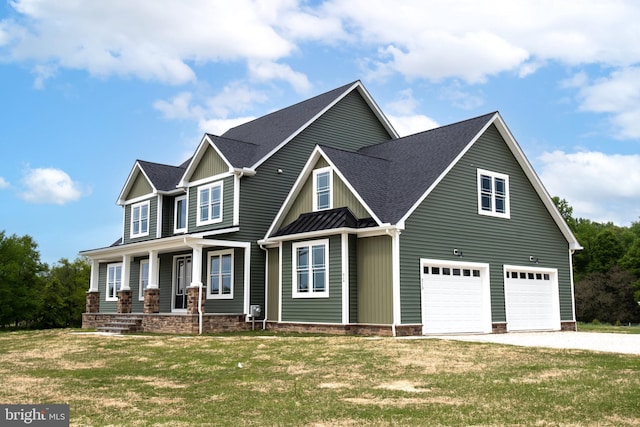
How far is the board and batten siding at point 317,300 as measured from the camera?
2056 centimetres

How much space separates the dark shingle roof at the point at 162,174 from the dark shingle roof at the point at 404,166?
10034mm

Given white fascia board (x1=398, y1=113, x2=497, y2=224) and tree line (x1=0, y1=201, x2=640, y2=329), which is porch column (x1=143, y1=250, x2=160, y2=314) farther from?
tree line (x1=0, y1=201, x2=640, y2=329)

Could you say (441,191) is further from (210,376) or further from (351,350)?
(210,376)

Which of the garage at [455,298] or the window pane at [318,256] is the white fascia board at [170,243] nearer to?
the window pane at [318,256]

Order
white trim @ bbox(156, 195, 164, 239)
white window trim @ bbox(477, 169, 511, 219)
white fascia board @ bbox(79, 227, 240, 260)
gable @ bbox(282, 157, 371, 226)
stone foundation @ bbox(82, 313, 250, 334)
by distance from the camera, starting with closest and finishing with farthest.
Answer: gable @ bbox(282, 157, 371, 226) < stone foundation @ bbox(82, 313, 250, 334) < white window trim @ bbox(477, 169, 511, 219) < white fascia board @ bbox(79, 227, 240, 260) < white trim @ bbox(156, 195, 164, 239)

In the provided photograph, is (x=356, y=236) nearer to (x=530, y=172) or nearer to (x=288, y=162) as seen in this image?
(x=288, y=162)

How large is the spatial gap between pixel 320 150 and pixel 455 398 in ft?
47.3

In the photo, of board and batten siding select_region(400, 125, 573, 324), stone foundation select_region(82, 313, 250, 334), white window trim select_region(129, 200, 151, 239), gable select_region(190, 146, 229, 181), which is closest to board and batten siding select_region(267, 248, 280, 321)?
stone foundation select_region(82, 313, 250, 334)

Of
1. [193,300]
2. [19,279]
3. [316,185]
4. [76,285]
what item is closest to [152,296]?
[193,300]

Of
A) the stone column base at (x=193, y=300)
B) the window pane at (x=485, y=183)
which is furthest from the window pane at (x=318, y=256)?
the window pane at (x=485, y=183)

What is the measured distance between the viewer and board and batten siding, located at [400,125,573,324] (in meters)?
20.4

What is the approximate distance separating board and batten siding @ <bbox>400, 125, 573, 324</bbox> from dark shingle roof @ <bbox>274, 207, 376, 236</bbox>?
1.56 meters

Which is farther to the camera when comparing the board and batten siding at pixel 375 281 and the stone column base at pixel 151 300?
the stone column base at pixel 151 300

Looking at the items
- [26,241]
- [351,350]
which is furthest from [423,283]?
[26,241]
